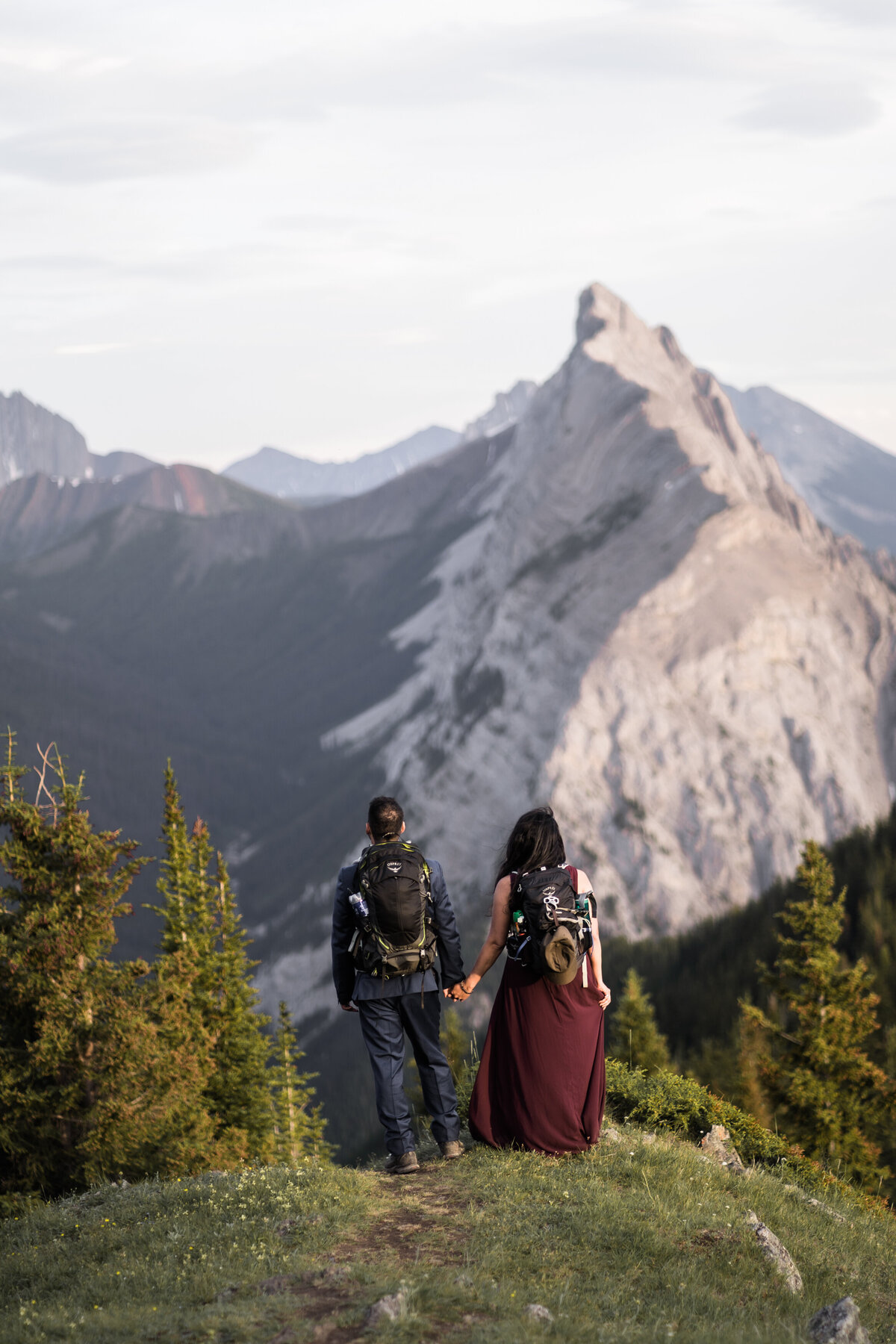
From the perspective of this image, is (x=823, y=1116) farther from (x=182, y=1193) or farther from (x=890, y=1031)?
(x=890, y=1031)

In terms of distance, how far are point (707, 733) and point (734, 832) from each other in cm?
1324

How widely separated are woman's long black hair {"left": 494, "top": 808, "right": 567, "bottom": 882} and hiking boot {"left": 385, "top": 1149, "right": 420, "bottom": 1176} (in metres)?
3.20

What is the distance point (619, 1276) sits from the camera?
9094mm

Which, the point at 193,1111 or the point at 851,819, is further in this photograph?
the point at 851,819

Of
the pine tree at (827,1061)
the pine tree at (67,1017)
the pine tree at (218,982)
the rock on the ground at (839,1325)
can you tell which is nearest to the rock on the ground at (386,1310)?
the rock on the ground at (839,1325)

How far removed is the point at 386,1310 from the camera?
314 inches

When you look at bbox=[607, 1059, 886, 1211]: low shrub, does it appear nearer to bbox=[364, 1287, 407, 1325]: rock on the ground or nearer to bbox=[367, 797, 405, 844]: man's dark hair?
bbox=[367, 797, 405, 844]: man's dark hair

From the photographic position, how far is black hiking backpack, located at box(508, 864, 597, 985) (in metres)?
11.0

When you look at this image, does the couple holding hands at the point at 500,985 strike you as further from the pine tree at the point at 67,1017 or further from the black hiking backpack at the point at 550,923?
the pine tree at the point at 67,1017

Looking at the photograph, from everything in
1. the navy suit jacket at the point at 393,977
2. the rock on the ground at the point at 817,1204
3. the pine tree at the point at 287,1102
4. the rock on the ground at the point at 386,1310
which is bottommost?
the pine tree at the point at 287,1102

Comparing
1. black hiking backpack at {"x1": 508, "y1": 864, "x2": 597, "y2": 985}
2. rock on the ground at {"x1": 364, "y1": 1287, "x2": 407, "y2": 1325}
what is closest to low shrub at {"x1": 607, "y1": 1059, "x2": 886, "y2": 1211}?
black hiking backpack at {"x1": 508, "y1": 864, "x2": 597, "y2": 985}

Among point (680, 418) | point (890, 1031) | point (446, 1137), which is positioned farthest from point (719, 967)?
point (680, 418)

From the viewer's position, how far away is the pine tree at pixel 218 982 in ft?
110

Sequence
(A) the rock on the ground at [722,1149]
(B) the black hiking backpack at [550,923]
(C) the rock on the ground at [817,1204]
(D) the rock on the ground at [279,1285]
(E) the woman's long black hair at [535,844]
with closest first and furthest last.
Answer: (D) the rock on the ground at [279,1285] < (B) the black hiking backpack at [550,923] < (E) the woman's long black hair at [535,844] < (C) the rock on the ground at [817,1204] < (A) the rock on the ground at [722,1149]
